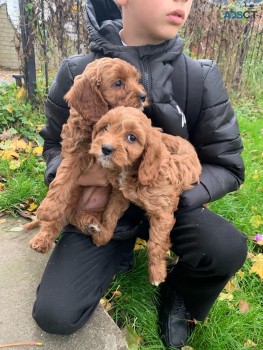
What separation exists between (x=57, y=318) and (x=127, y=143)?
3.67 ft

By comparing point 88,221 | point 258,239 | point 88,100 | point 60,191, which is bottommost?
point 258,239

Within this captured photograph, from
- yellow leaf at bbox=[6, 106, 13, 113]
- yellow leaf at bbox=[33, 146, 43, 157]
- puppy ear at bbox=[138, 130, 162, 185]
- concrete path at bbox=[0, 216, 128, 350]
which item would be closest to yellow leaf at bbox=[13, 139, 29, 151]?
yellow leaf at bbox=[33, 146, 43, 157]

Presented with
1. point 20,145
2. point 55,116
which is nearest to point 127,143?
point 55,116

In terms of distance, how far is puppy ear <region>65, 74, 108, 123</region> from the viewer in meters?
2.26

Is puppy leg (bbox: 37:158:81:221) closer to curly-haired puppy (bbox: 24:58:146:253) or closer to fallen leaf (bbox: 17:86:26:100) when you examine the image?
curly-haired puppy (bbox: 24:58:146:253)

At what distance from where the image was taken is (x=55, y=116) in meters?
2.88

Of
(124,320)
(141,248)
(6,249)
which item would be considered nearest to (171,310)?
(124,320)

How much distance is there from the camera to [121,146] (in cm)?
199

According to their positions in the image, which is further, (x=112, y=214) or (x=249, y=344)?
(x=249, y=344)

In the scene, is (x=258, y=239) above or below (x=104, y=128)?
below

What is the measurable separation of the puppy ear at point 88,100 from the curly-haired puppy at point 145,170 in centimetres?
16

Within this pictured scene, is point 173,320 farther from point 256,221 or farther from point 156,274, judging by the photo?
point 256,221

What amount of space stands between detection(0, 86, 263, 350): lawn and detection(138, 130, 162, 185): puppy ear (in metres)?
1.06

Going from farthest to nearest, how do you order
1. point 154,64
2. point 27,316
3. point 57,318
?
point 154,64 < point 27,316 < point 57,318
